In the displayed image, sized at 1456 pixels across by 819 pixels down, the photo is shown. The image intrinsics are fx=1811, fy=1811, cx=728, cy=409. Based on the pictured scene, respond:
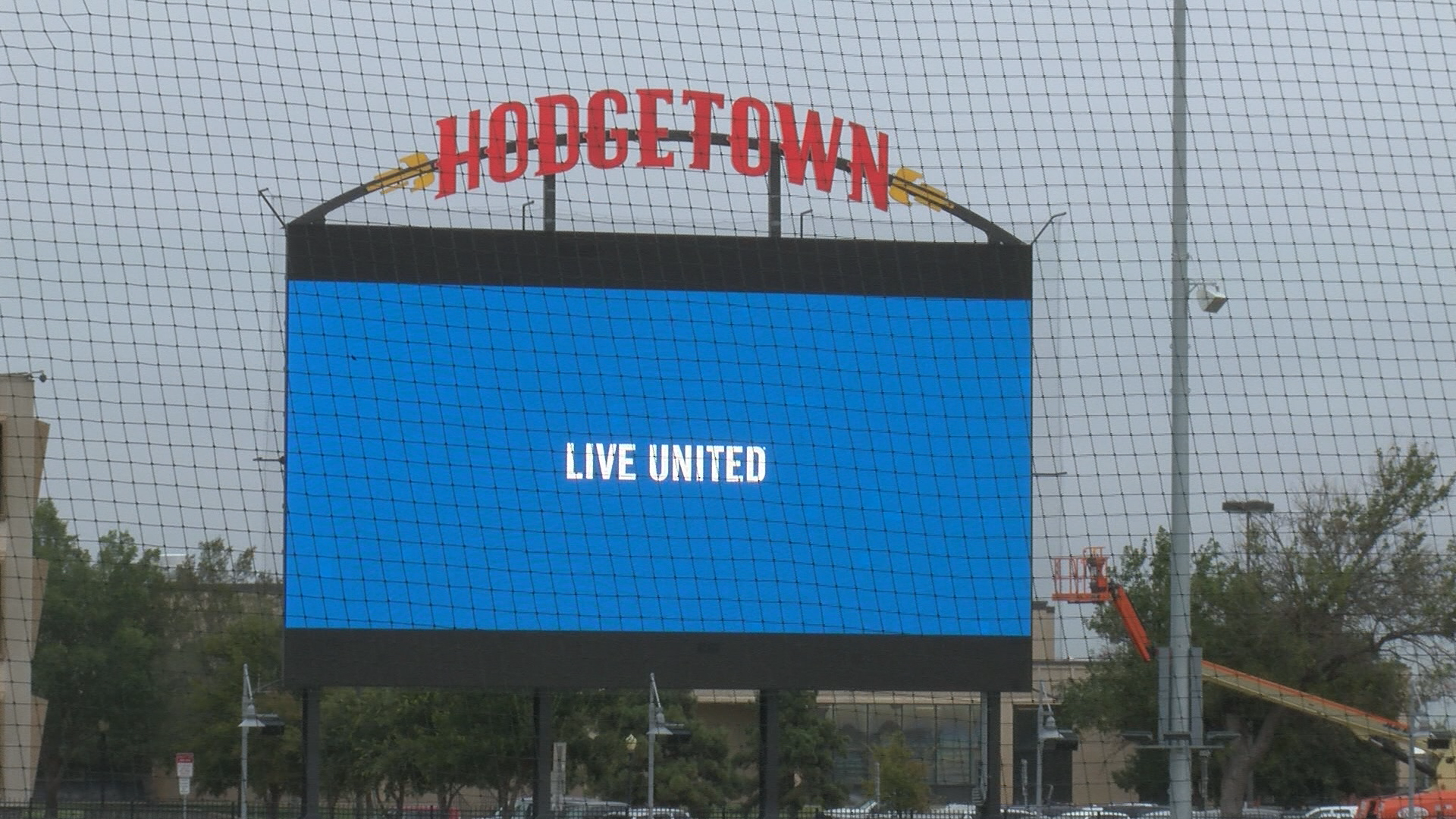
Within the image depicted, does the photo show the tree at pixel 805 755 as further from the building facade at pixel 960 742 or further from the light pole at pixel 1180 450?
the light pole at pixel 1180 450

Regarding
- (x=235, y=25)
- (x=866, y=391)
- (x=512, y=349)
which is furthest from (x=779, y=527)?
(x=235, y=25)

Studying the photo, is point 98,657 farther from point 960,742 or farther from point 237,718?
point 960,742

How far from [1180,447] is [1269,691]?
180 inches

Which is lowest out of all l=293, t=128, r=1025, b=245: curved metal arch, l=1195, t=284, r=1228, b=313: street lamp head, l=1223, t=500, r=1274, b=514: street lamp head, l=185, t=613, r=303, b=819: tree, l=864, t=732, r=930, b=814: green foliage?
l=864, t=732, r=930, b=814: green foliage

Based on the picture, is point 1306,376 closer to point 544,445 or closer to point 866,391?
point 866,391

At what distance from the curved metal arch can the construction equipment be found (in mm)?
3024

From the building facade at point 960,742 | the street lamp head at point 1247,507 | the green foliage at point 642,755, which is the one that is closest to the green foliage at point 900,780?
the building facade at point 960,742

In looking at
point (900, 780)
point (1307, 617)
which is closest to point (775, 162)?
point (1307, 617)

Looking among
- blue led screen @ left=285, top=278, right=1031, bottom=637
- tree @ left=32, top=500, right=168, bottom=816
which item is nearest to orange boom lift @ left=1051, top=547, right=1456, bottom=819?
blue led screen @ left=285, top=278, right=1031, bottom=637

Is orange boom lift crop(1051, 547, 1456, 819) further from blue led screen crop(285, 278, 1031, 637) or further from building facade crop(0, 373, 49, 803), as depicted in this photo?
building facade crop(0, 373, 49, 803)

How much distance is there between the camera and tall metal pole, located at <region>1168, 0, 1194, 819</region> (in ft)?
31.1

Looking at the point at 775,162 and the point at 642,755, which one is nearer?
the point at 775,162

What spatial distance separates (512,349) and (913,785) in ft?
43.9

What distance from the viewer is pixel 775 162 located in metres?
16.2
